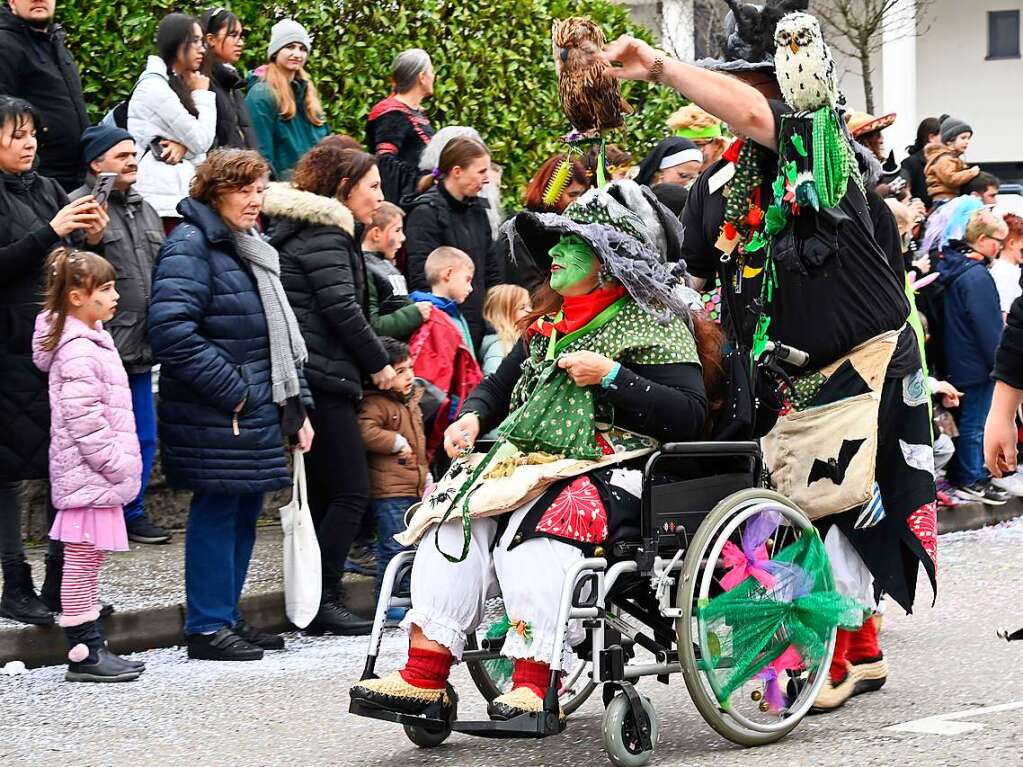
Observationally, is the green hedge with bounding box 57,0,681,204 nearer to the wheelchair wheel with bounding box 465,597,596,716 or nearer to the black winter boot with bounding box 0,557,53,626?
the black winter boot with bounding box 0,557,53,626

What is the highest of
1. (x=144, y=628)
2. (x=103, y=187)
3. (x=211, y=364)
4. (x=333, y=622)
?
(x=103, y=187)

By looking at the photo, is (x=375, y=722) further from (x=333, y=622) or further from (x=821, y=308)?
(x=821, y=308)

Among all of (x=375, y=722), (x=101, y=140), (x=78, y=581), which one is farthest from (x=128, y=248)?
(x=375, y=722)

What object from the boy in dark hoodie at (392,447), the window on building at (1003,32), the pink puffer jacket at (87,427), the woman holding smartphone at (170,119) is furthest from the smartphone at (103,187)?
the window on building at (1003,32)

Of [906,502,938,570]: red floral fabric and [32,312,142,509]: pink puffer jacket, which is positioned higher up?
[32,312,142,509]: pink puffer jacket

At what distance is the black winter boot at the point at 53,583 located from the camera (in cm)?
714

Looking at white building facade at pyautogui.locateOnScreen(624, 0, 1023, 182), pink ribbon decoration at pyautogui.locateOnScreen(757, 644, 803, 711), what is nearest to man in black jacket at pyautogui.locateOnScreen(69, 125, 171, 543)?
pink ribbon decoration at pyautogui.locateOnScreen(757, 644, 803, 711)

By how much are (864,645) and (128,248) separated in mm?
3763

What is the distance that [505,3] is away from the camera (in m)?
11.5

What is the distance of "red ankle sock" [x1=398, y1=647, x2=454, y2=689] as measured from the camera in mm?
5102

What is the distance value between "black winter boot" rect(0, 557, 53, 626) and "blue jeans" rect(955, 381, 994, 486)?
21.7ft

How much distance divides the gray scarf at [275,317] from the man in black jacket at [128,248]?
2.35ft

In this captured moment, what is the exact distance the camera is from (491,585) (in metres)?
5.22

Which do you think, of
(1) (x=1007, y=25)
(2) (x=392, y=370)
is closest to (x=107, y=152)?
(2) (x=392, y=370)
